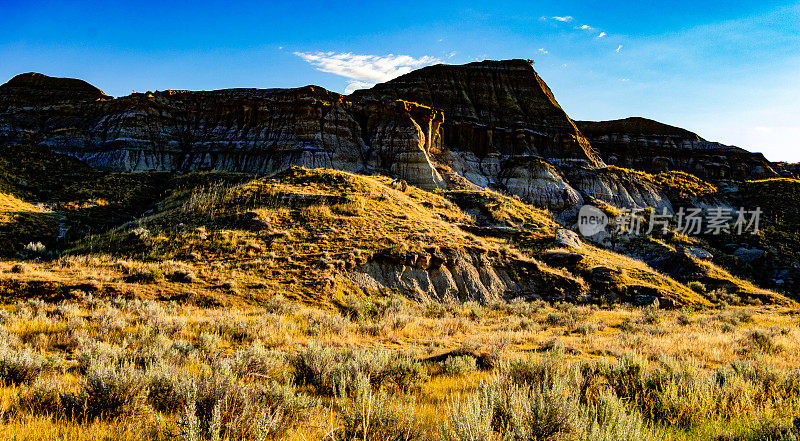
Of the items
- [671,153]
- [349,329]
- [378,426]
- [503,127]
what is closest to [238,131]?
[503,127]

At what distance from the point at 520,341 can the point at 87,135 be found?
61.8 meters

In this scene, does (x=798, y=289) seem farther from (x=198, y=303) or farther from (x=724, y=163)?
(x=724, y=163)

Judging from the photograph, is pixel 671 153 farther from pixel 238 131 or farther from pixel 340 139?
pixel 238 131

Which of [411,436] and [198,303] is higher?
[411,436]

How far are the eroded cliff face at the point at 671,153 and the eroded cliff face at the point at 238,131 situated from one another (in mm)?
38415

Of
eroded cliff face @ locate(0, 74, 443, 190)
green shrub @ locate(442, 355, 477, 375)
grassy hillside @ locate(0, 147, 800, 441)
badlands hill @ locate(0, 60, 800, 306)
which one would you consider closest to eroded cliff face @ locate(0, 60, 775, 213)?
eroded cliff face @ locate(0, 74, 443, 190)

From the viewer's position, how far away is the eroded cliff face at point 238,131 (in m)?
45.3

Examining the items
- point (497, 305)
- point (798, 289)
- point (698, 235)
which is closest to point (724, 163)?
point (698, 235)

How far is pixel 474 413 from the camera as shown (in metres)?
2.79

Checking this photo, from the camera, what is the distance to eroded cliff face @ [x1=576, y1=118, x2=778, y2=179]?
202 feet

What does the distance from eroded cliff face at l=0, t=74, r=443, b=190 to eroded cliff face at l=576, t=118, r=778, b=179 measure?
38.4 meters

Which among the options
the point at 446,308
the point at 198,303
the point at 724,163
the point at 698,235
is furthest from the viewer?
the point at 724,163

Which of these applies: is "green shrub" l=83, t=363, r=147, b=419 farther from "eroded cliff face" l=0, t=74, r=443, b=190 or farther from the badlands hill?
"eroded cliff face" l=0, t=74, r=443, b=190

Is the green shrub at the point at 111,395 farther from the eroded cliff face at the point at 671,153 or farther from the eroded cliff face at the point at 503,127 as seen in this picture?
the eroded cliff face at the point at 671,153
